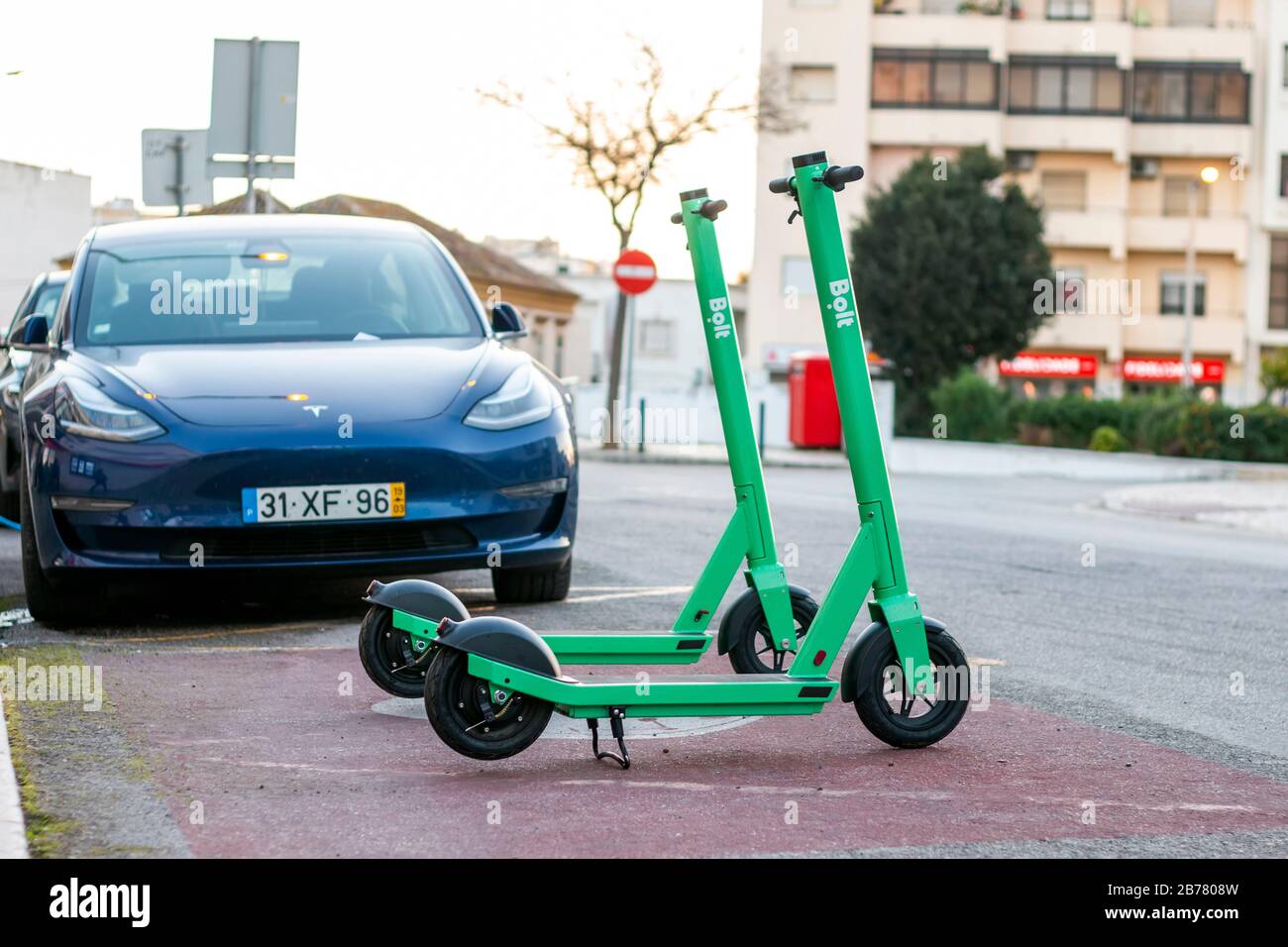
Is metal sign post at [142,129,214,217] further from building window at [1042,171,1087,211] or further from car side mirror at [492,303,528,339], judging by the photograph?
building window at [1042,171,1087,211]

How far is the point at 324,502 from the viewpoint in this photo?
21.6ft

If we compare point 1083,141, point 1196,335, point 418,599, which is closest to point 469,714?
point 418,599

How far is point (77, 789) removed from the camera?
418 centimetres

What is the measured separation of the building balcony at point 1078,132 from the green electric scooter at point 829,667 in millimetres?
61259

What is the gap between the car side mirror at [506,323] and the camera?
7922mm

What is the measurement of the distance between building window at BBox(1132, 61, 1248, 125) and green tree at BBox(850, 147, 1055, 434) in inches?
518

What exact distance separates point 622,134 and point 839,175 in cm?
2975

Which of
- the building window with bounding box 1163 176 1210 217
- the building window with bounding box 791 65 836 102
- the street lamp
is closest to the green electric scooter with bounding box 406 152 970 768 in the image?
the street lamp

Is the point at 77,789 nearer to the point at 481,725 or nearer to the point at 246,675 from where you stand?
the point at 481,725

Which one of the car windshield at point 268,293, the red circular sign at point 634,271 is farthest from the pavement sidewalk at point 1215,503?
the car windshield at point 268,293

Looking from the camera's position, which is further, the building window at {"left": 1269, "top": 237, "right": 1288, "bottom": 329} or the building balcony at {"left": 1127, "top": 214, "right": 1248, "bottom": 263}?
the building window at {"left": 1269, "top": 237, "right": 1288, "bottom": 329}

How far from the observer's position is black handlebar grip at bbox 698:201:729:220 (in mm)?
5305

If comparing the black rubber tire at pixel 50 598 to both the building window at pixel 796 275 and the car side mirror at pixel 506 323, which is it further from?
the building window at pixel 796 275

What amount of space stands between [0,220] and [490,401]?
61220 mm
